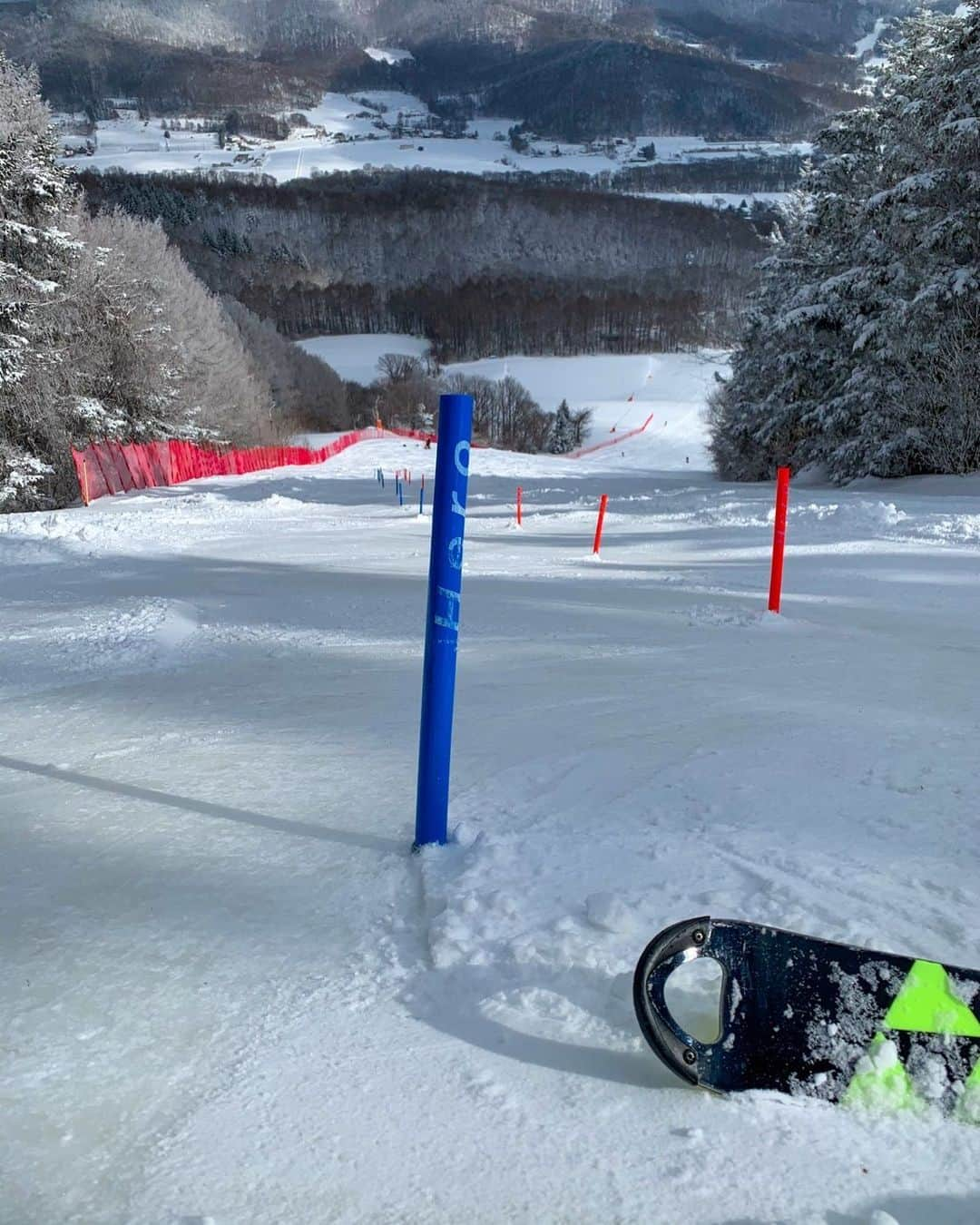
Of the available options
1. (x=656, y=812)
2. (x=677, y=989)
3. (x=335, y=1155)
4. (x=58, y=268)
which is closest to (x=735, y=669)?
(x=656, y=812)

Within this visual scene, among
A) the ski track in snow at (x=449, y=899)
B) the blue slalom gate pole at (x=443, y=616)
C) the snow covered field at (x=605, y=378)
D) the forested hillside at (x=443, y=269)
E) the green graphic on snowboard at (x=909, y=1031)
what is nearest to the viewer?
the ski track in snow at (x=449, y=899)

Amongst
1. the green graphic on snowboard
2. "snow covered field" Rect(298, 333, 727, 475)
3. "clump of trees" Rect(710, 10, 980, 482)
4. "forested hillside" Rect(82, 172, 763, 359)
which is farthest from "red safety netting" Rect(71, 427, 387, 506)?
"forested hillside" Rect(82, 172, 763, 359)

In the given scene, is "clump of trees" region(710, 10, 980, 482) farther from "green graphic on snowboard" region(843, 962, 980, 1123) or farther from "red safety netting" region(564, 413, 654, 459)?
"red safety netting" region(564, 413, 654, 459)

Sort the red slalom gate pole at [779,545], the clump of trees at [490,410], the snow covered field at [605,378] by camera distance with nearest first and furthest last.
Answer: the red slalom gate pole at [779,545] < the snow covered field at [605,378] < the clump of trees at [490,410]

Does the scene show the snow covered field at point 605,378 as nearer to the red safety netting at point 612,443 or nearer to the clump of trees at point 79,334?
the red safety netting at point 612,443

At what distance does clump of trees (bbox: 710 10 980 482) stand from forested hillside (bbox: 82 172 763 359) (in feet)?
345

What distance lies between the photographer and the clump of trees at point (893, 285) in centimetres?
2077

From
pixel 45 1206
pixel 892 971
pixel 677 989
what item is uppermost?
pixel 892 971

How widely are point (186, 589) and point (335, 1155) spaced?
7208mm

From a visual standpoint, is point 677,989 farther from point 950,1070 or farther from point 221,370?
point 221,370

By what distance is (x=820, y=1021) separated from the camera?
5.67ft

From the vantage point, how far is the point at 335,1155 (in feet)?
5.16

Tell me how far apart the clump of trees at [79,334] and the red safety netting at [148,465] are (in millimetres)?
784

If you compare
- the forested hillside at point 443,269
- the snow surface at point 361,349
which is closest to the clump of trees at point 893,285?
the forested hillside at point 443,269
